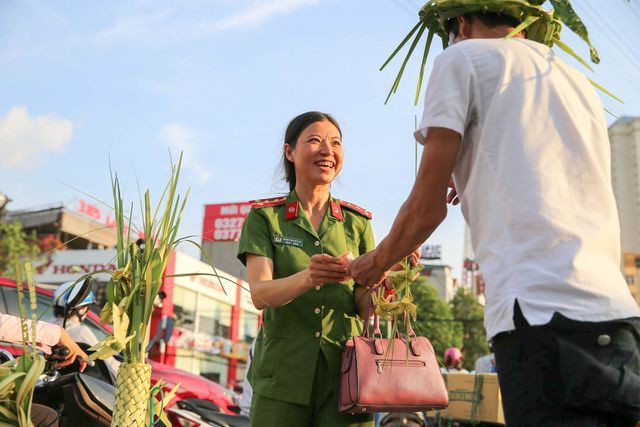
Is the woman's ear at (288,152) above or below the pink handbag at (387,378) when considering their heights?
above

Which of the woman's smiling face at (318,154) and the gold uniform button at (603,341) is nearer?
the gold uniform button at (603,341)

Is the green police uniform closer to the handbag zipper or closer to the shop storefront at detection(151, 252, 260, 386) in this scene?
the handbag zipper

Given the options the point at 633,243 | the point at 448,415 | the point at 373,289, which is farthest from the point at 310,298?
the point at 633,243

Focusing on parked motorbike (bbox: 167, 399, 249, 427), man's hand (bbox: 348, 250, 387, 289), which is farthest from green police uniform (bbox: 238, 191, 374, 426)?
parked motorbike (bbox: 167, 399, 249, 427)

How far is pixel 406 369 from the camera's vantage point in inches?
94.4

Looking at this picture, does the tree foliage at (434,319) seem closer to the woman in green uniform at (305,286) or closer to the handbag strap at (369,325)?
the woman in green uniform at (305,286)

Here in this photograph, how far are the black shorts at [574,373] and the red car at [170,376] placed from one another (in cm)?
465

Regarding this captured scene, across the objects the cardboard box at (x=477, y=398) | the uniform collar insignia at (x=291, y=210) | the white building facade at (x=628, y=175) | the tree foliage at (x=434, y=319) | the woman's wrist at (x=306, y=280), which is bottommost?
the cardboard box at (x=477, y=398)

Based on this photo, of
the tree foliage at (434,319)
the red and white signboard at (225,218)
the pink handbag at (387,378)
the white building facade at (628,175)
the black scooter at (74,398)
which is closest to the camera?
the pink handbag at (387,378)

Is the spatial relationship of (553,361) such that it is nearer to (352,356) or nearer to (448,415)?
(352,356)

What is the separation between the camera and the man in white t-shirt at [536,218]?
4.90ft

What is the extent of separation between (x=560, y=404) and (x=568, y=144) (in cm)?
62

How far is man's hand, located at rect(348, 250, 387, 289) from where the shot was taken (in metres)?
2.06

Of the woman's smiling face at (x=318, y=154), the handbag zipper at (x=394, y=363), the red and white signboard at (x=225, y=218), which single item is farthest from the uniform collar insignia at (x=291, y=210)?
the red and white signboard at (x=225, y=218)
